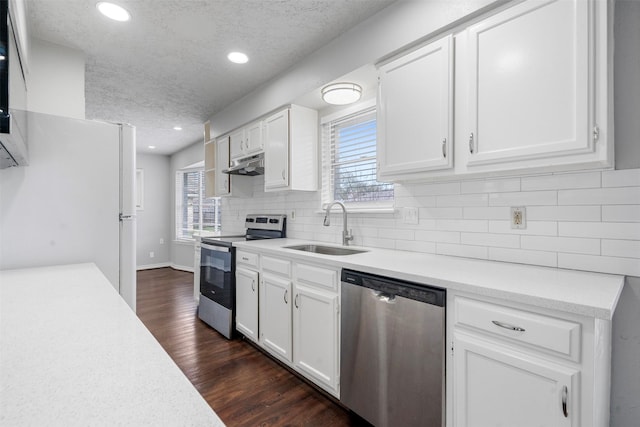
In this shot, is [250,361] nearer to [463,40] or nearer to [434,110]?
[434,110]

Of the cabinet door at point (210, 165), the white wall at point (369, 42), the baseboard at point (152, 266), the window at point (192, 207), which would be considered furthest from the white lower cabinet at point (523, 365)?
the baseboard at point (152, 266)

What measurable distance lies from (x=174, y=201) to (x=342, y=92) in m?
5.49

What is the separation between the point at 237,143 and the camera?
3559 millimetres

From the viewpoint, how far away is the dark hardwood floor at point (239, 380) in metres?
1.83

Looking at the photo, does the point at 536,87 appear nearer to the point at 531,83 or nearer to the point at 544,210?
the point at 531,83

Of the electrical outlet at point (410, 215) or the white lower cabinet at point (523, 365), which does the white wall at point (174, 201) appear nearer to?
the electrical outlet at point (410, 215)

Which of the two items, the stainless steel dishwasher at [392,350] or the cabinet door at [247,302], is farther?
the cabinet door at [247,302]

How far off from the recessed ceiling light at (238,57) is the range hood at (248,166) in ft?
2.85

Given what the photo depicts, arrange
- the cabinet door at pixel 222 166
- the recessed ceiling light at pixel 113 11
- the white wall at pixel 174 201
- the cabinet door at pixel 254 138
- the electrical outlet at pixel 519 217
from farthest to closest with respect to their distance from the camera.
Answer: the white wall at pixel 174 201, the cabinet door at pixel 222 166, the cabinet door at pixel 254 138, the recessed ceiling light at pixel 113 11, the electrical outlet at pixel 519 217


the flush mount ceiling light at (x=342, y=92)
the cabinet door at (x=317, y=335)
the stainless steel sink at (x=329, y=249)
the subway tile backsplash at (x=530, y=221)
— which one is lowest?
the cabinet door at (x=317, y=335)

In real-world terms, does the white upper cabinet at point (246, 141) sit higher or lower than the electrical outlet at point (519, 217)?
higher

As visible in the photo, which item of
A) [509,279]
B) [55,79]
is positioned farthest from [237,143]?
[509,279]

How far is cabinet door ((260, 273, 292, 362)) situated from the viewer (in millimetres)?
2264

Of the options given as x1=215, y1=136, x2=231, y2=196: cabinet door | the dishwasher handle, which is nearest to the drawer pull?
the dishwasher handle
